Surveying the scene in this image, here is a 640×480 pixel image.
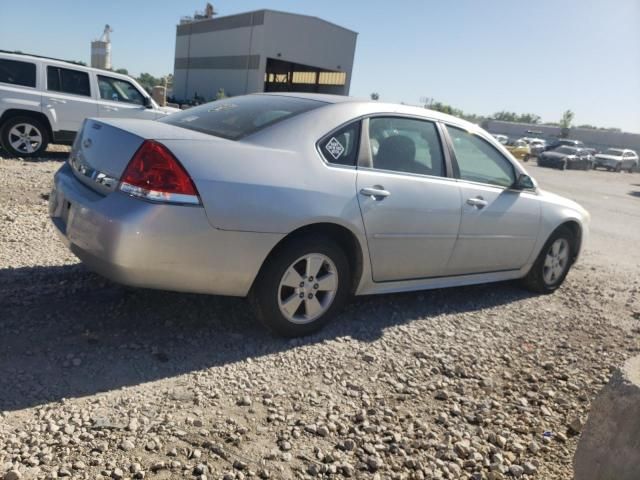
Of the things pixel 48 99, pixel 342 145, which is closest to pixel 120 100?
pixel 48 99

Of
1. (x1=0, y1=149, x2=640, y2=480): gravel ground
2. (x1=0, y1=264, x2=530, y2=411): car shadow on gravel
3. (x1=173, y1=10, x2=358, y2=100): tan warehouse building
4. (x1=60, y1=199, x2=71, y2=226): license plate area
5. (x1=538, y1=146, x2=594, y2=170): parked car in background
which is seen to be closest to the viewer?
(x1=0, y1=149, x2=640, y2=480): gravel ground

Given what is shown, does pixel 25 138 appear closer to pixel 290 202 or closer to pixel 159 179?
pixel 159 179

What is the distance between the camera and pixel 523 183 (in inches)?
195

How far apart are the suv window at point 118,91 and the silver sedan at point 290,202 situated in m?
7.36

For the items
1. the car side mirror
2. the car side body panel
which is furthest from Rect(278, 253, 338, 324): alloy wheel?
the car side mirror

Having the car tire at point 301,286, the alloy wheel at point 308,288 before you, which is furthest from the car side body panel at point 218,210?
the alloy wheel at point 308,288

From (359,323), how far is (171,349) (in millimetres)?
1440

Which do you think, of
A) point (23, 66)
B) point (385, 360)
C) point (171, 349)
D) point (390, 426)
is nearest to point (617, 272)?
point (385, 360)

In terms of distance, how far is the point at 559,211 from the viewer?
211 inches

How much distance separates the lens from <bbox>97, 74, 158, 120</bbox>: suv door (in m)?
10.7

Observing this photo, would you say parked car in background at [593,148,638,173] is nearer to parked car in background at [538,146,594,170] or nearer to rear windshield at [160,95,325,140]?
parked car in background at [538,146,594,170]

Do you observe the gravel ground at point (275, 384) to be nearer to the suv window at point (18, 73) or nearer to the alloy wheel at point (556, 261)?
the alloy wheel at point (556, 261)

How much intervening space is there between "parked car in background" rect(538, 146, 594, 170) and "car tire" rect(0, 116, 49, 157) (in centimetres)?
3192

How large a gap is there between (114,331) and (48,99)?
26.1ft
